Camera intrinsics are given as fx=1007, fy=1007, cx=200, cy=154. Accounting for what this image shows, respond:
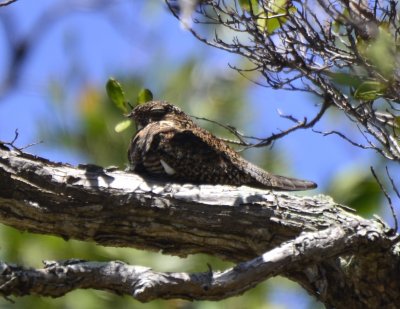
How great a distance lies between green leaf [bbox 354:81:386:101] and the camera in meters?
3.74

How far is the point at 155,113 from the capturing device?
634 cm

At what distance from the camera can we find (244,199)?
15.9 ft

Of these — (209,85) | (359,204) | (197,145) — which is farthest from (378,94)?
(209,85)

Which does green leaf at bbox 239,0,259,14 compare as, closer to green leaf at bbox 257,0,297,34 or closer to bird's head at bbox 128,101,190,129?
green leaf at bbox 257,0,297,34

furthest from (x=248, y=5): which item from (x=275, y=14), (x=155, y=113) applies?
(x=155, y=113)

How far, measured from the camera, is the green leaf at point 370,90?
374 centimetres

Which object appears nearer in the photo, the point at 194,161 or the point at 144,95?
the point at 144,95

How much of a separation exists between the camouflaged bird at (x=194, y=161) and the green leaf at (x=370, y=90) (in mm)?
1688

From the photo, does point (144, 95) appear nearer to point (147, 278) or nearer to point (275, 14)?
point (275, 14)

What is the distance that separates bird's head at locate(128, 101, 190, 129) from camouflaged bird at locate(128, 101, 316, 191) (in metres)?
0.40

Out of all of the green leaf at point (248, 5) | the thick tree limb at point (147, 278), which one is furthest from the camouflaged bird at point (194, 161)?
the thick tree limb at point (147, 278)

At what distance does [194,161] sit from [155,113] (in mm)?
Answer: 876

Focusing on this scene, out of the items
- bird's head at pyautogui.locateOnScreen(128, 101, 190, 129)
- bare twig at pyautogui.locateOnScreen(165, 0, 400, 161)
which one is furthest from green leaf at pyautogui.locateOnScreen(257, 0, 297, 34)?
bird's head at pyautogui.locateOnScreen(128, 101, 190, 129)

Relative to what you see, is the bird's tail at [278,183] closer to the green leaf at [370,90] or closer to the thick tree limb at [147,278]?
the thick tree limb at [147,278]
